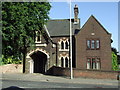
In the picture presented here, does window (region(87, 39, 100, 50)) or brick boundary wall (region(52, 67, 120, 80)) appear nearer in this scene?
brick boundary wall (region(52, 67, 120, 80))

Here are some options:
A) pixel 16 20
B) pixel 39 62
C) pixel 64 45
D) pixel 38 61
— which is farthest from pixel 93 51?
pixel 16 20

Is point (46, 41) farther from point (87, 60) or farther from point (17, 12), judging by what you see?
point (17, 12)

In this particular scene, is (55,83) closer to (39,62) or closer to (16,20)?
(16,20)

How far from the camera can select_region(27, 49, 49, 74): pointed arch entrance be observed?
33.3 meters

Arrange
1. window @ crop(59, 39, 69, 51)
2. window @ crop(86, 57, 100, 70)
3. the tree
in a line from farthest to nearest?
window @ crop(59, 39, 69, 51) → window @ crop(86, 57, 100, 70) → the tree

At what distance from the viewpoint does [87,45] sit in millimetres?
33500

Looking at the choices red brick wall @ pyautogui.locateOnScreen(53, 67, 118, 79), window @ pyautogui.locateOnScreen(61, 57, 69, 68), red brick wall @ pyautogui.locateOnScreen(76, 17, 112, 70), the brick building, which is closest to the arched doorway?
the brick building

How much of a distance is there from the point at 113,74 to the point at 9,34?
47.9 feet

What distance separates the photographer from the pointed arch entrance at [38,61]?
109 ft

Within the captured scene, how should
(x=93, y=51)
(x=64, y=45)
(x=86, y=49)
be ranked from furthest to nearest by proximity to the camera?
1. (x=64, y=45)
2. (x=86, y=49)
3. (x=93, y=51)

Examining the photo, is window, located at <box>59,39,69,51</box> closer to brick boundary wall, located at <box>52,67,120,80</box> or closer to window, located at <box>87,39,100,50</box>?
window, located at <box>87,39,100,50</box>

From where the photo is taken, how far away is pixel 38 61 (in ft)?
121

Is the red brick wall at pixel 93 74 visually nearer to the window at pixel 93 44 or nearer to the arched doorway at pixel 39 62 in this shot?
the window at pixel 93 44

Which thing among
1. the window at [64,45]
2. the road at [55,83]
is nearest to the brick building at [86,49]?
the window at [64,45]
